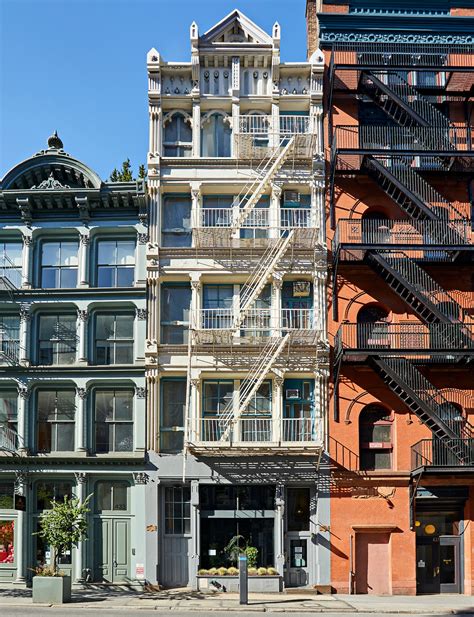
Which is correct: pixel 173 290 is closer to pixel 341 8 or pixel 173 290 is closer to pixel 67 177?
pixel 67 177

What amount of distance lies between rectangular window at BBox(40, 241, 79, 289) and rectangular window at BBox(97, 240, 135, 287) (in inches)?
39.7

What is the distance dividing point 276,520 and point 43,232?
14652mm

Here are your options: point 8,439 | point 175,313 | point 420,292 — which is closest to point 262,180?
point 175,313

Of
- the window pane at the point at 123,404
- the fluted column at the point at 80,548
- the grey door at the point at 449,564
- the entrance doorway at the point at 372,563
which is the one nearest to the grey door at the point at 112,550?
the fluted column at the point at 80,548

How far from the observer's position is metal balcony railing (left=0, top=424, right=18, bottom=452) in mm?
33197

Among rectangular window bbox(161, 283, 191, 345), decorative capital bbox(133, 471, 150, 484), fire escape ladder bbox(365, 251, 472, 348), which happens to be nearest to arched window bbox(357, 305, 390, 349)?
fire escape ladder bbox(365, 251, 472, 348)

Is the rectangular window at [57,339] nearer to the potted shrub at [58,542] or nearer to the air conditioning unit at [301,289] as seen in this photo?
the potted shrub at [58,542]

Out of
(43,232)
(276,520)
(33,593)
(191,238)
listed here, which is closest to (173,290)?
(191,238)

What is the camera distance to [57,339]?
34000mm

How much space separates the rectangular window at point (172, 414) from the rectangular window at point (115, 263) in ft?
14.5

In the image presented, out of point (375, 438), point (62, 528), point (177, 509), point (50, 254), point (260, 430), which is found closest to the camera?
point (62, 528)

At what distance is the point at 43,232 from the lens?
3462cm

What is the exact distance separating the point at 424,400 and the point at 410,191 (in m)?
8.02

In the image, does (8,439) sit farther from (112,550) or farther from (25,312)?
(112,550)
